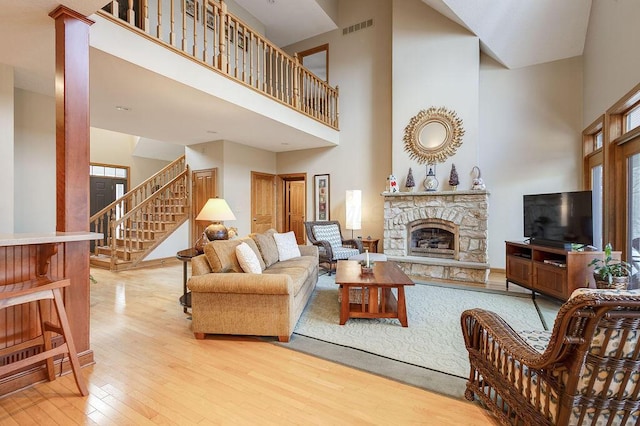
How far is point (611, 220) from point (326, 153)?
4765 millimetres

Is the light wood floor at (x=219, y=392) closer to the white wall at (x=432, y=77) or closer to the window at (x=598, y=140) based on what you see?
the white wall at (x=432, y=77)

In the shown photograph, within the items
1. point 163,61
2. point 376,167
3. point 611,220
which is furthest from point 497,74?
point 163,61

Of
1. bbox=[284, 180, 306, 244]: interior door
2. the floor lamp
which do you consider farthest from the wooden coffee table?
bbox=[284, 180, 306, 244]: interior door

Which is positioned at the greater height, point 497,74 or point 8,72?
point 497,74

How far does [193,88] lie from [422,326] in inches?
139

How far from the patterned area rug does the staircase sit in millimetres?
3856

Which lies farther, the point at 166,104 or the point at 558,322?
the point at 166,104

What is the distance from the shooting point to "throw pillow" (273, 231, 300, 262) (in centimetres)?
400

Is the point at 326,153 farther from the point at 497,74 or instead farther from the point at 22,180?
the point at 22,180

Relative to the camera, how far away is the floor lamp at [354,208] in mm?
5805

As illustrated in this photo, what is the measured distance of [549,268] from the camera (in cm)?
350

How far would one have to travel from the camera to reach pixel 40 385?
1.94 metres

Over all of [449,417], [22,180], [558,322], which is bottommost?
[449,417]

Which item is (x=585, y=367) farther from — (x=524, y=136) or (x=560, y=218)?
(x=524, y=136)
